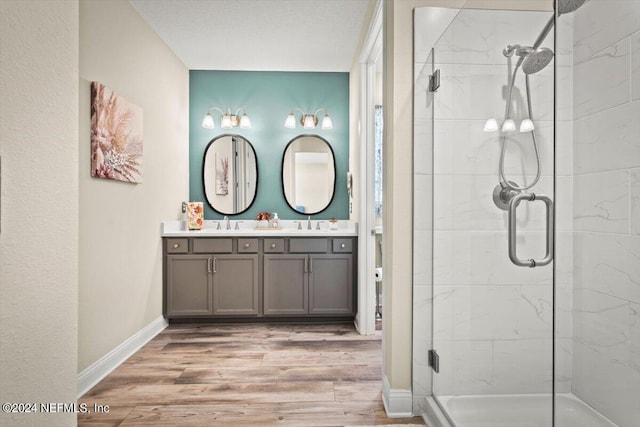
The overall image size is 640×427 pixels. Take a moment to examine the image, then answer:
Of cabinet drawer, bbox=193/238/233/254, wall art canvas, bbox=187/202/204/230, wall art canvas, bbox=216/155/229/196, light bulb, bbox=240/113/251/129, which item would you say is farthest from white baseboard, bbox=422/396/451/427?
light bulb, bbox=240/113/251/129

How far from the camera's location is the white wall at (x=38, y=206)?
0.88m

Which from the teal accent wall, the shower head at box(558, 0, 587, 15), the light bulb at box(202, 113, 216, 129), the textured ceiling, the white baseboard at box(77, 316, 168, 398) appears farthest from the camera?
the teal accent wall

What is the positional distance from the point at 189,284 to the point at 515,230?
2914mm

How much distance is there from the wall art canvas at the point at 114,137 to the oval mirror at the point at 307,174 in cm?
162

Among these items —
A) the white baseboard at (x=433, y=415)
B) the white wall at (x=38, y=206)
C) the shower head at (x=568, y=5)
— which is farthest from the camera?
the white baseboard at (x=433, y=415)

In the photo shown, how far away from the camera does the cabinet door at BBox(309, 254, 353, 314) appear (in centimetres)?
356

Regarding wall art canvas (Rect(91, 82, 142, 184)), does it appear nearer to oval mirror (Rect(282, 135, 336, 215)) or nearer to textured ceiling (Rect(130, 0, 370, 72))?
textured ceiling (Rect(130, 0, 370, 72))

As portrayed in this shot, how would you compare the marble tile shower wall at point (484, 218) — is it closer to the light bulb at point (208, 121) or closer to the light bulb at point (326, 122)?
the light bulb at point (326, 122)

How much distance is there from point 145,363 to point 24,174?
213 cm

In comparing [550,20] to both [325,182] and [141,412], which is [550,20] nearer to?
[141,412]

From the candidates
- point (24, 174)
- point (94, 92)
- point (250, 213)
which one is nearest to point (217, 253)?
point (250, 213)

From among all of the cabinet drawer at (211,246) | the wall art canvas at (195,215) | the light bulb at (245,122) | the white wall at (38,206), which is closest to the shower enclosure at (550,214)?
the white wall at (38,206)

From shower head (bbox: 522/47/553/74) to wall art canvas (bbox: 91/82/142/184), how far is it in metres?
2.29

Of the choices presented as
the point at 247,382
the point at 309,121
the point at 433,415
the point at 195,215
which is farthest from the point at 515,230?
the point at 195,215
